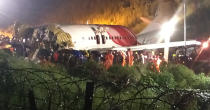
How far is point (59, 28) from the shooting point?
2266cm

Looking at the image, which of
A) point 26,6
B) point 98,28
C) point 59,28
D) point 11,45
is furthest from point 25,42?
point 26,6

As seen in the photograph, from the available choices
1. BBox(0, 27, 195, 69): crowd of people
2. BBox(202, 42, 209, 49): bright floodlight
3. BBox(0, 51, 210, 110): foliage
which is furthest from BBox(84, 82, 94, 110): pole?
BBox(202, 42, 209, 49): bright floodlight

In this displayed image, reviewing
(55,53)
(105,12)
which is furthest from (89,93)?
(105,12)

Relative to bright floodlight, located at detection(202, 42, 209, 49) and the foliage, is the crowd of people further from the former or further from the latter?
bright floodlight, located at detection(202, 42, 209, 49)

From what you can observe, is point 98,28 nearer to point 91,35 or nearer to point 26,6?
point 91,35

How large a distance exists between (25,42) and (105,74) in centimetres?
1224

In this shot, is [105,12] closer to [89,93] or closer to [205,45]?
[205,45]

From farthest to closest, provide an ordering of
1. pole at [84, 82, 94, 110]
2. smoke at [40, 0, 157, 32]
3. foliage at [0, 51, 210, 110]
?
smoke at [40, 0, 157, 32]
foliage at [0, 51, 210, 110]
pole at [84, 82, 94, 110]

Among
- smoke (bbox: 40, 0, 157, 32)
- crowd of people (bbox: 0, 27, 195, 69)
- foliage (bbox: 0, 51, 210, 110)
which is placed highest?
smoke (bbox: 40, 0, 157, 32)

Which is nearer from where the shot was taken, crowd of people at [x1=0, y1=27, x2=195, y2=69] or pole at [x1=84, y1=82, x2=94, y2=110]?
pole at [x1=84, y1=82, x2=94, y2=110]

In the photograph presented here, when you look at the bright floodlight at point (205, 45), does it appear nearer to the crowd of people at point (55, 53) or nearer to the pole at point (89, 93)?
the crowd of people at point (55, 53)

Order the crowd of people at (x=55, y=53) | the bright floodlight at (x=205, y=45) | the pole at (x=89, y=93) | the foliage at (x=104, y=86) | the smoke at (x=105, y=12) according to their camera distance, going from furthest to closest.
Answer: the smoke at (x=105, y=12) → the bright floodlight at (x=205, y=45) → the crowd of people at (x=55, y=53) → the foliage at (x=104, y=86) → the pole at (x=89, y=93)

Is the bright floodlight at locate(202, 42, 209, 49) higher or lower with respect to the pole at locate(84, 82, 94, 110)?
higher

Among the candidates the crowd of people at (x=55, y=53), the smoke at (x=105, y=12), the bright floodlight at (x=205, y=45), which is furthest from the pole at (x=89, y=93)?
the smoke at (x=105, y=12)
